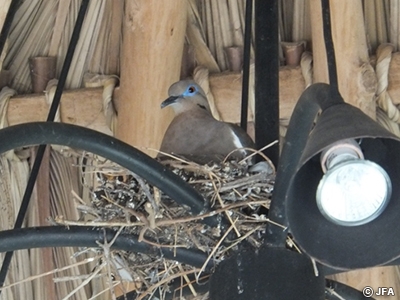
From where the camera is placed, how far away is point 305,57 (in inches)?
109

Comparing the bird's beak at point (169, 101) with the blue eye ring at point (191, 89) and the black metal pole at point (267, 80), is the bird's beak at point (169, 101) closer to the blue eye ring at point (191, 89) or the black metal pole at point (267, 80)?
the blue eye ring at point (191, 89)

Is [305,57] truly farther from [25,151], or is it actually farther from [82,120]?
[25,151]

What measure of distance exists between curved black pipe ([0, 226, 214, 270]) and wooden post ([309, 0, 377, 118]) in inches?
44.2

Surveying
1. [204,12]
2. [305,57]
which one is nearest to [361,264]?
[305,57]

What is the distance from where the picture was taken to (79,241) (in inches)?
58.5

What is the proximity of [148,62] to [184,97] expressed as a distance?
16 centimetres

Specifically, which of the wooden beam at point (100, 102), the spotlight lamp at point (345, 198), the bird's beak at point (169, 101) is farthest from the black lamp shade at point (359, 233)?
the wooden beam at point (100, 102)

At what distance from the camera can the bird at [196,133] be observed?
2139 millimetres

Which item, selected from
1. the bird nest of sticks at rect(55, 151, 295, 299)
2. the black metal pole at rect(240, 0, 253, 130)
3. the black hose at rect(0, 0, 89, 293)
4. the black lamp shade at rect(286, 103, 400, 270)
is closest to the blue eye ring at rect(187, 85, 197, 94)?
the black metal pole at rect(240, 0, 253, 130)

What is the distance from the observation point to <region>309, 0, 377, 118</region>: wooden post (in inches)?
98.7

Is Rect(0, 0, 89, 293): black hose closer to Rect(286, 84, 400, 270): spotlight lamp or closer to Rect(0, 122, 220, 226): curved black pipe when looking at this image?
Rect(0, 122, 220, 226): curved black pipe

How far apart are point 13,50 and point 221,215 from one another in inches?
65.4

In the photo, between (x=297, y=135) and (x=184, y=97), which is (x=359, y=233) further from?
(x=184, y=97)

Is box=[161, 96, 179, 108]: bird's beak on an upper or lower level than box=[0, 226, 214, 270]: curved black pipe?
upper
